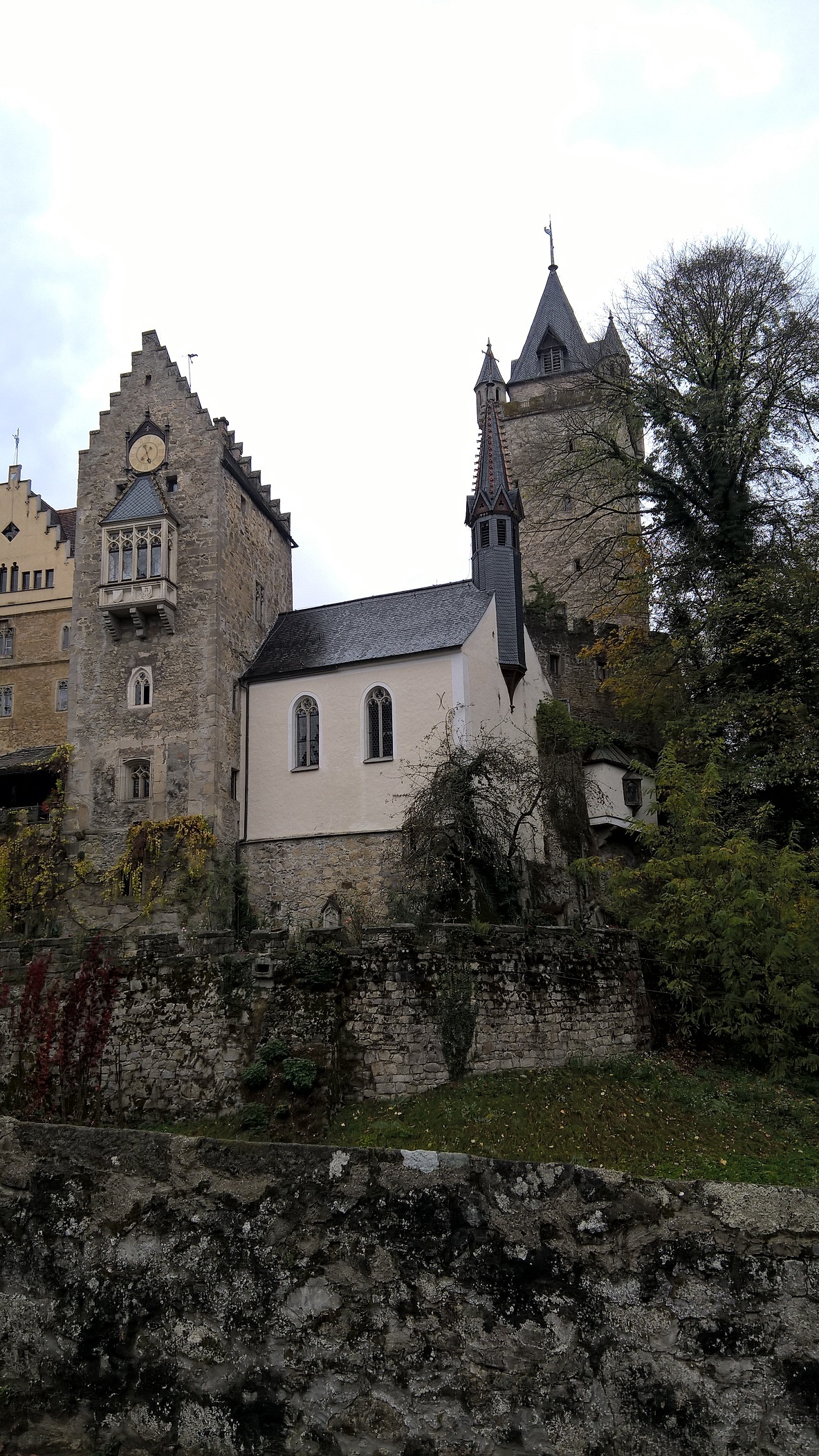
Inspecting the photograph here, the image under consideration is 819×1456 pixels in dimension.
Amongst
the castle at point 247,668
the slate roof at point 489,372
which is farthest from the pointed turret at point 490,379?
the castle at point 247,668

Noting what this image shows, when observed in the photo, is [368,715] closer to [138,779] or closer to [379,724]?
[379,724]

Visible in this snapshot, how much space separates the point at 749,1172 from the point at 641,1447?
9.31 meters

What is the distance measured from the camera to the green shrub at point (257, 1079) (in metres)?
15.2

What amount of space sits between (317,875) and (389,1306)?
→ 72.2 ft

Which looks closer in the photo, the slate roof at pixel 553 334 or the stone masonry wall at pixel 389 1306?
the stone masonry wall at pixel 389 1306

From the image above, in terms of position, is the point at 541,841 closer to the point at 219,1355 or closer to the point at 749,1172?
the point at 749,1172

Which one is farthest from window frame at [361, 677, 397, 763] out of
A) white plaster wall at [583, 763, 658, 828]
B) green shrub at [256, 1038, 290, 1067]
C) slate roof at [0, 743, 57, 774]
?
green shrub at [256, 1038, 290, 1067]

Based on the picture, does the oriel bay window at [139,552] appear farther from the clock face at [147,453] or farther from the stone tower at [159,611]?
the clock face at [147,453]

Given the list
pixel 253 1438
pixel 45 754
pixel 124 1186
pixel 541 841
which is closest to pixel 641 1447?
pixel 253 1438

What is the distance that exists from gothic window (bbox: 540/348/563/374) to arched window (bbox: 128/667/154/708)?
92.1 feet

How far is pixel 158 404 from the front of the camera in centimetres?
3023

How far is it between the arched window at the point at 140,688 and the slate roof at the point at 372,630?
2.55 meters

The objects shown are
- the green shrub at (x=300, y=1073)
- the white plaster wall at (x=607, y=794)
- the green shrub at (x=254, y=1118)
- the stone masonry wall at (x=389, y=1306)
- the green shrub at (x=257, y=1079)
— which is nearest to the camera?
the stone masonry wall at (x=389, y=1306)

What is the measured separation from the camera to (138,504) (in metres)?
29.1
